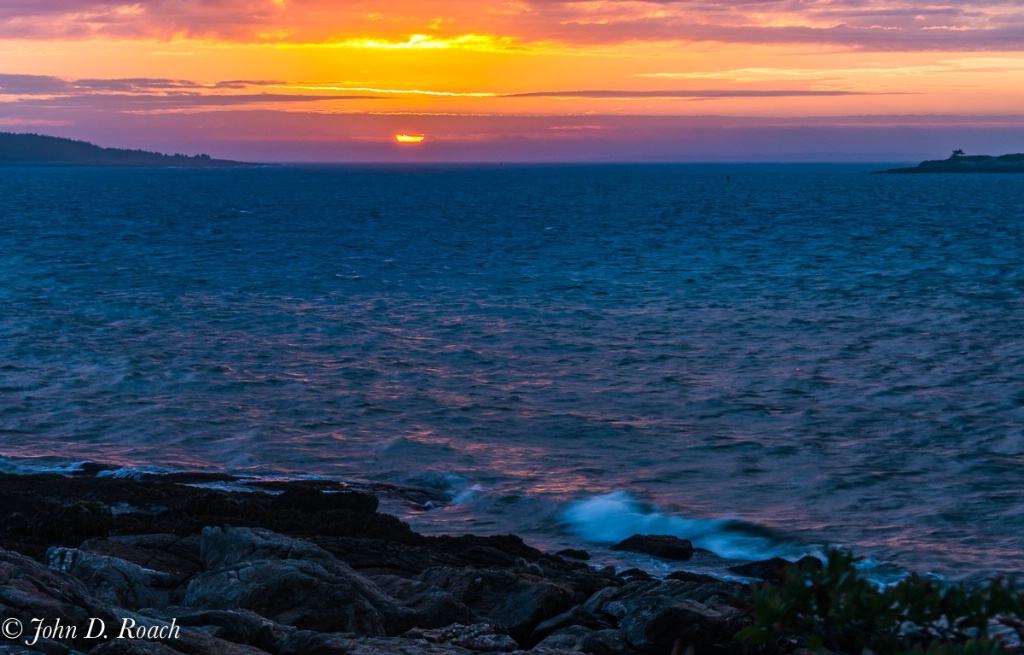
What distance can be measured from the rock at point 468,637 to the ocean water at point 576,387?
5649 mm

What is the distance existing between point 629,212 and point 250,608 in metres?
95.7

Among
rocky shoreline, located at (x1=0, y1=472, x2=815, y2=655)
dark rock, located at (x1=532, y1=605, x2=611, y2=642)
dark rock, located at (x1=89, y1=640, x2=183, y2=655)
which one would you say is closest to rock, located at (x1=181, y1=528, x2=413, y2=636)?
rocky shoreline, located at (x1=0, y1=472, x2=815, y2=655)

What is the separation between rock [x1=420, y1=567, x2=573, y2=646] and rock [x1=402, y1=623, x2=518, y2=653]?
0.54m

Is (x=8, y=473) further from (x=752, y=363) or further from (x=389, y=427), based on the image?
(x=752, y=363)

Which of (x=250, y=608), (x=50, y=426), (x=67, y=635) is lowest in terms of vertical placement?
(x=50, y=426)

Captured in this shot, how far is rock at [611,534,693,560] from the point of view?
1334cm

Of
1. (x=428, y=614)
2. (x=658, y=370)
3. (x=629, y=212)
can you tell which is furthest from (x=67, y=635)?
(x=629, y=212)

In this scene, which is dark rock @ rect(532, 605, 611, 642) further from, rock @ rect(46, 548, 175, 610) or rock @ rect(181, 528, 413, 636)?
Result: rock @ rect(46, 548, 175, 610)

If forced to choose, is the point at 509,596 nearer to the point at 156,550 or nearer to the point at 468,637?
the point at 468,637

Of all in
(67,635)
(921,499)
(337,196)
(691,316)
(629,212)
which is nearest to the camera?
(67,635)

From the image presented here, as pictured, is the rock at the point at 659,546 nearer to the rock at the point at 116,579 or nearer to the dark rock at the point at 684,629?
the dark rock at the point at 684,629

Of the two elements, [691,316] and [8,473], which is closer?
[8,473]

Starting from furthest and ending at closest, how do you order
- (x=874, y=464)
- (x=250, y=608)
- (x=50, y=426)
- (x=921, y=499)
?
1. (x=50, y=426)
2. (x=874, y=464)
3. (x=921, y=499)
4. (x=250, y=608)

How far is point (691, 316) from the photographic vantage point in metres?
34.1
